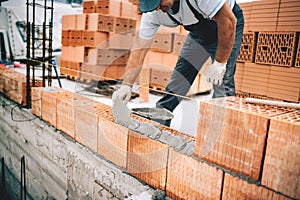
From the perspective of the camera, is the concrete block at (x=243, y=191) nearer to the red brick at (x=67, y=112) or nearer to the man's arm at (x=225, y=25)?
the man's arm at (x=225, y=25)

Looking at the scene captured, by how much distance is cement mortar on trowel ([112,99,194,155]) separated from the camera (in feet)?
7.38

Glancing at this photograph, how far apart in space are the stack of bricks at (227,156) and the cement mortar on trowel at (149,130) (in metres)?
0.05

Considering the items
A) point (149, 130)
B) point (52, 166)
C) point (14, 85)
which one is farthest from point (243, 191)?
point (14, 85)

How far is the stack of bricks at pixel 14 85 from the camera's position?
4.62m

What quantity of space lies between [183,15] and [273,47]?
3836mm

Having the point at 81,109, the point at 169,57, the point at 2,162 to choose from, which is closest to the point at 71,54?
the point at 169,57

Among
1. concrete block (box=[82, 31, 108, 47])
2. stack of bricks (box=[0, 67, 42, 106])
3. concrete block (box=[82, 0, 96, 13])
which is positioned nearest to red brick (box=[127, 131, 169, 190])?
stack of bricks (box=[0, 67, 42, 106])

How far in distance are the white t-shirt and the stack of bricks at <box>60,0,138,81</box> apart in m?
4.82

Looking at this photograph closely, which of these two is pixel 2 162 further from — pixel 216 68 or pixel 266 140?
pixel 266 140

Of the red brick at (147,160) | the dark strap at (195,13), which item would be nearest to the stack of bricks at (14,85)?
the red brick at (147,160)

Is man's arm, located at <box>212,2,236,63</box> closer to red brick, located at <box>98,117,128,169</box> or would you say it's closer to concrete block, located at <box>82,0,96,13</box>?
red brick, located at <box>98,117,128,169</box>

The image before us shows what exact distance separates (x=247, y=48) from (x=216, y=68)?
155 inches

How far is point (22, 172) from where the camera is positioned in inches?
199

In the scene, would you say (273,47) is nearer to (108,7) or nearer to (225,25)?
A: (225,25)
